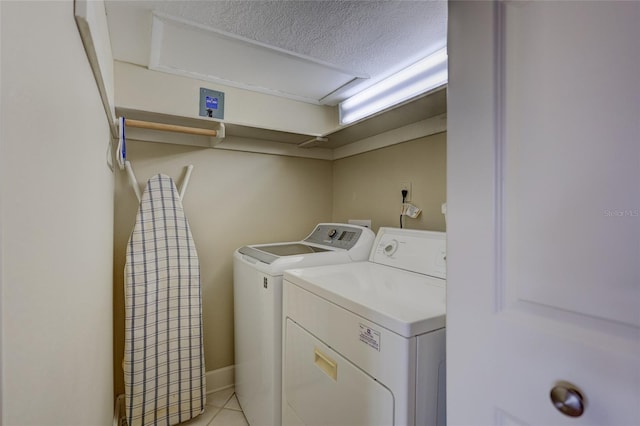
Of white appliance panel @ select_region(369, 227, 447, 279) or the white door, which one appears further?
white appliance panel @ select_region(369, 227, 447, 279)

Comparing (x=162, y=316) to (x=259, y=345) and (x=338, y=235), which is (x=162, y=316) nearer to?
(x=259, y=345)

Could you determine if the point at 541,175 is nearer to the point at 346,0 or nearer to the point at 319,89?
the point at 346,0

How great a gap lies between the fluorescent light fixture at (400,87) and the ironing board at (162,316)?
136 cm

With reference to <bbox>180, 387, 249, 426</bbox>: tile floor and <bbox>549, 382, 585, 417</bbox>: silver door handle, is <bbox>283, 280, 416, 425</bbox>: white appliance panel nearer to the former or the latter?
<bbox>549, 382, 585, 417</bbox>: silver door handle

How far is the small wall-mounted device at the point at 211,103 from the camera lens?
1.95 meters

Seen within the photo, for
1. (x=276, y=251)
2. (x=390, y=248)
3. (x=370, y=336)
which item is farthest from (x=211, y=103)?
(x=370, y=336)

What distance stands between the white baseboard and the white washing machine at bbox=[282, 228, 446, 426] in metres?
0.89

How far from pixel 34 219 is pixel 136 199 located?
1.53 m

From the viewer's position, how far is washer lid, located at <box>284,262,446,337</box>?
34.1 inches

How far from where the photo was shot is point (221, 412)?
6.29 ft

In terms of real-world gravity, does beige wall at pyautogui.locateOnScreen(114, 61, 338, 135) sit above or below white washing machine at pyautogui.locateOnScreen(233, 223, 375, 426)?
above

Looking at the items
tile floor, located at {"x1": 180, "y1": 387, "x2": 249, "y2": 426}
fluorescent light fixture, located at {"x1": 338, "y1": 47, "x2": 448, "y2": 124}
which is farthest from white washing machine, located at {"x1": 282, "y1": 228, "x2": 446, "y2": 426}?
fluorescent light fixture, located at {"x1": 338, "y1": 47, "x2": 448, "y2": 124}

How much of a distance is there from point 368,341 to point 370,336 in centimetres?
2

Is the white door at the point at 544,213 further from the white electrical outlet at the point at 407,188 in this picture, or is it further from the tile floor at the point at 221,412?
the tile floor at the point at 221,412
